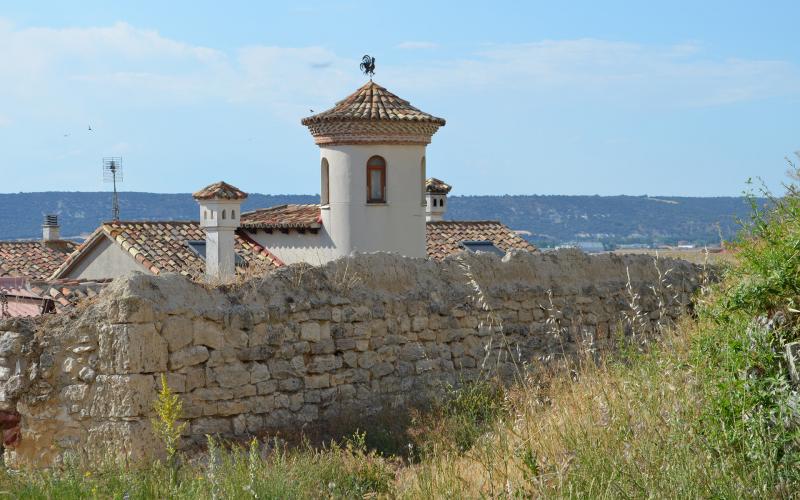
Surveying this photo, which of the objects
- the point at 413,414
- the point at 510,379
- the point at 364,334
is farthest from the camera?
the point at 510,379

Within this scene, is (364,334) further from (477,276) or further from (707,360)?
(707,360)

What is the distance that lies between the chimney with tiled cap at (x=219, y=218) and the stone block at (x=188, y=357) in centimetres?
1606

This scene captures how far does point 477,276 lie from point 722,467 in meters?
5.90

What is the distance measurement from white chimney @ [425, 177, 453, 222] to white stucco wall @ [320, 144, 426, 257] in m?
7.97

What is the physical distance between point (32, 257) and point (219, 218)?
1325 centimetres

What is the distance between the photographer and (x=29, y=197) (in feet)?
351

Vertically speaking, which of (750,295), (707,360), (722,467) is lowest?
(722,467)

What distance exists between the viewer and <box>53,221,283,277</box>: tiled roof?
79.7 feet

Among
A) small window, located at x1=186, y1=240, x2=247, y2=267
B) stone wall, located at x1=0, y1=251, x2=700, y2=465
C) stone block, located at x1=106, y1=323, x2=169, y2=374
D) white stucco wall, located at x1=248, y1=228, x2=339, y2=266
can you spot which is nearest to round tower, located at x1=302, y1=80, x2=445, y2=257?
white stucco wall, located at x1=248, y1=228, x2=339, y2=266

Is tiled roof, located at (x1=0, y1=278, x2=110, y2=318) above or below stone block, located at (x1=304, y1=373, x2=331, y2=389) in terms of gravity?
above

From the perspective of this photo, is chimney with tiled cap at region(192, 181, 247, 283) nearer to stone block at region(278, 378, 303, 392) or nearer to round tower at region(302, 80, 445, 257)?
round tower at region(302, 80, 445, 257)

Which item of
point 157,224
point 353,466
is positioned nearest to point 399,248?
point 157,224

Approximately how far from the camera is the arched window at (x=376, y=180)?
2753 centimetres

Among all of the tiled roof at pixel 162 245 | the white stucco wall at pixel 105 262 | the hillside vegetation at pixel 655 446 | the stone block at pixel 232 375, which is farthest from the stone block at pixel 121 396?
the white stucco wall at pixel 105 262
